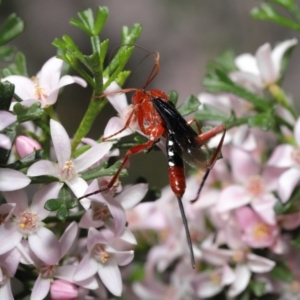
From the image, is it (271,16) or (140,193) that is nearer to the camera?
(140,193)

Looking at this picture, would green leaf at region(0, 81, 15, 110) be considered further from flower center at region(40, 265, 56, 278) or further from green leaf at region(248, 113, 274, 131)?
green leaf at region(248, 113, 274, 131)

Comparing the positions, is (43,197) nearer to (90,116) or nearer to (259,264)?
(90,116)

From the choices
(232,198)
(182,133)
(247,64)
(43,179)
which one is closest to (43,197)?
(43,179)

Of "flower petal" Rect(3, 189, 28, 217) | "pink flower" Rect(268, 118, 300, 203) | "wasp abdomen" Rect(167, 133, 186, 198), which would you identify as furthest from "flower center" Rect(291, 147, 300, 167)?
"flower petal" Rect(3, 189, 28, 217)

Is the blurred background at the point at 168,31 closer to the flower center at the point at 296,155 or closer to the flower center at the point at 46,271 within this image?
the flower center at the point at 296,155

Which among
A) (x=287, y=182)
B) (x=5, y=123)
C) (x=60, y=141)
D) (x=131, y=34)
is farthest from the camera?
(x=287, y=182)

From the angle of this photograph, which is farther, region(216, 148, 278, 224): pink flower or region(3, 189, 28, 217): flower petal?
region(216, 148, 278, 224): pink flower

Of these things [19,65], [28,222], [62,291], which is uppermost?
[19,65]

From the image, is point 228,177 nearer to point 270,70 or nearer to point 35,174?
point 270,70
